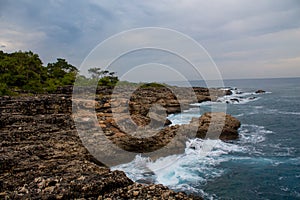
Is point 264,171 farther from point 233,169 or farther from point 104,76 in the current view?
point 104,76

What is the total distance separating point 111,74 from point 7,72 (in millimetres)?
28990

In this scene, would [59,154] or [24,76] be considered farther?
[24,76]

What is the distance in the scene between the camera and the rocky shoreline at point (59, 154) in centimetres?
926

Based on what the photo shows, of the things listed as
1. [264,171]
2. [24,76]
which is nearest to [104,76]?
[24,76]

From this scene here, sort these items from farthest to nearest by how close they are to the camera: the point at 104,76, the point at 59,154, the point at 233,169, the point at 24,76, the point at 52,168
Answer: the point at 104,76 < the point at 24,76 < the point at 233,169 < the point at 59,154 < the point at 52,168

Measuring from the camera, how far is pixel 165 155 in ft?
65.3

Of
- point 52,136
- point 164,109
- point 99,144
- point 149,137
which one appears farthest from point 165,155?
point 164,109

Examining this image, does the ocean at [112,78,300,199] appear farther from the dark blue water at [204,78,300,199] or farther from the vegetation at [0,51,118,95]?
the vegetation at [0,51,118,95]

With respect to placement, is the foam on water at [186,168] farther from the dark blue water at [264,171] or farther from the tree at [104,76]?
the tree at [104,76]

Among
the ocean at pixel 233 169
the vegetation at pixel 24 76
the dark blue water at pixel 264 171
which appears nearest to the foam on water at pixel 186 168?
the ocean at pixel 233 169

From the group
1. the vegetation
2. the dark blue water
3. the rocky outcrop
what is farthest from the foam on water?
the vegetation

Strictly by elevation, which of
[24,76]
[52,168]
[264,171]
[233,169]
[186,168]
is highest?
[24,76]

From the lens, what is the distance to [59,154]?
44.4 feet

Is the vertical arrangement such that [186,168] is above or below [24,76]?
below
